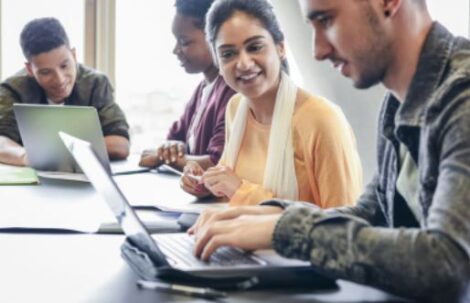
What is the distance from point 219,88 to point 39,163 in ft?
2.14

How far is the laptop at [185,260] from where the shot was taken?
2.90 feet

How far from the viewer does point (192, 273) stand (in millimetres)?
877

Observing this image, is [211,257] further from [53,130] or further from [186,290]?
[53,130]

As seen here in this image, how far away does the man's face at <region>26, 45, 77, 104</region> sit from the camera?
252 centimetres

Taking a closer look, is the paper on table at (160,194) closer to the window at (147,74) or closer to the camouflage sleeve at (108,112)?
the camouflage sleeve at (108,112)

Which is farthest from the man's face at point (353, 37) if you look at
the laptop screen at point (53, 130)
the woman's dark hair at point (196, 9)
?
the woman's dark hair at point (196, 9)

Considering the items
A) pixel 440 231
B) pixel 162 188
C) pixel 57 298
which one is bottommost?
pixel 162 188

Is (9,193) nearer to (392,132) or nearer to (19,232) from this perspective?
(19,232)

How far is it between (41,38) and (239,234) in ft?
6.04

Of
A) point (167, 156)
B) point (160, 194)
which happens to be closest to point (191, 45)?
point (167, 156)

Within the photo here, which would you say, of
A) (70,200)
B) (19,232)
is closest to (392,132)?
(19,232)

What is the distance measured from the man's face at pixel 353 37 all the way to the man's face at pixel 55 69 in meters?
1.67

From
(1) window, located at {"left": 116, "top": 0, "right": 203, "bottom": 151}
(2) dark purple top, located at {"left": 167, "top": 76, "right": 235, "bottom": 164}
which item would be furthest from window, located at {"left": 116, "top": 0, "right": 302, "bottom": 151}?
(2) dark purple top, located at {"left": 167, "top": 76, "right": 235, "bottom": 164}

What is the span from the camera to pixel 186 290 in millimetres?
852
